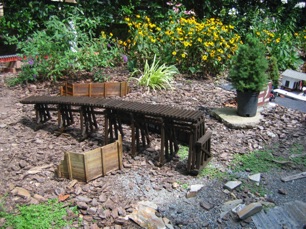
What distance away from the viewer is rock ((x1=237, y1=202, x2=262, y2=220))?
3.47 metres

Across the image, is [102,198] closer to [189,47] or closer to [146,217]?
[146,217]

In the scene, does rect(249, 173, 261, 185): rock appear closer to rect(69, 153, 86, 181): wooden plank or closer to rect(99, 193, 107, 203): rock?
rect(99, 193, 107, 203): rock

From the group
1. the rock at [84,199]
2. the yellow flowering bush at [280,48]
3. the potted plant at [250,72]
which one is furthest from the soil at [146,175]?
the yellow flowering bush at [280,48]

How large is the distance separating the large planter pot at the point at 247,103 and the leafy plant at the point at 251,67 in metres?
0.10

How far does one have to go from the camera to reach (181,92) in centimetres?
690

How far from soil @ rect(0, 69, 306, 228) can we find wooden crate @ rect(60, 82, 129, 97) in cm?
64

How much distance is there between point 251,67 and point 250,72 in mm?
76

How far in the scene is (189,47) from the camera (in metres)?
7.84

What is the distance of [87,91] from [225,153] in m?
2.90

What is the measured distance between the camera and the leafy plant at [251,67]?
5.30 m

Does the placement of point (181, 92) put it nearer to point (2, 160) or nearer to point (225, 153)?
point (225, 153)

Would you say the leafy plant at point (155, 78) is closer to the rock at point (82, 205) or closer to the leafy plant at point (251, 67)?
the leafy plant at point (251, 67)

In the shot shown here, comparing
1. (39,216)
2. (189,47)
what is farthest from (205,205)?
(189,47)

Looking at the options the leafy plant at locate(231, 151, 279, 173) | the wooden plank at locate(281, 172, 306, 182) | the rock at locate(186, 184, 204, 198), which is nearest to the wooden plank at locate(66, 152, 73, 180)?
the rock at locate(186, 184, 204, 198)
